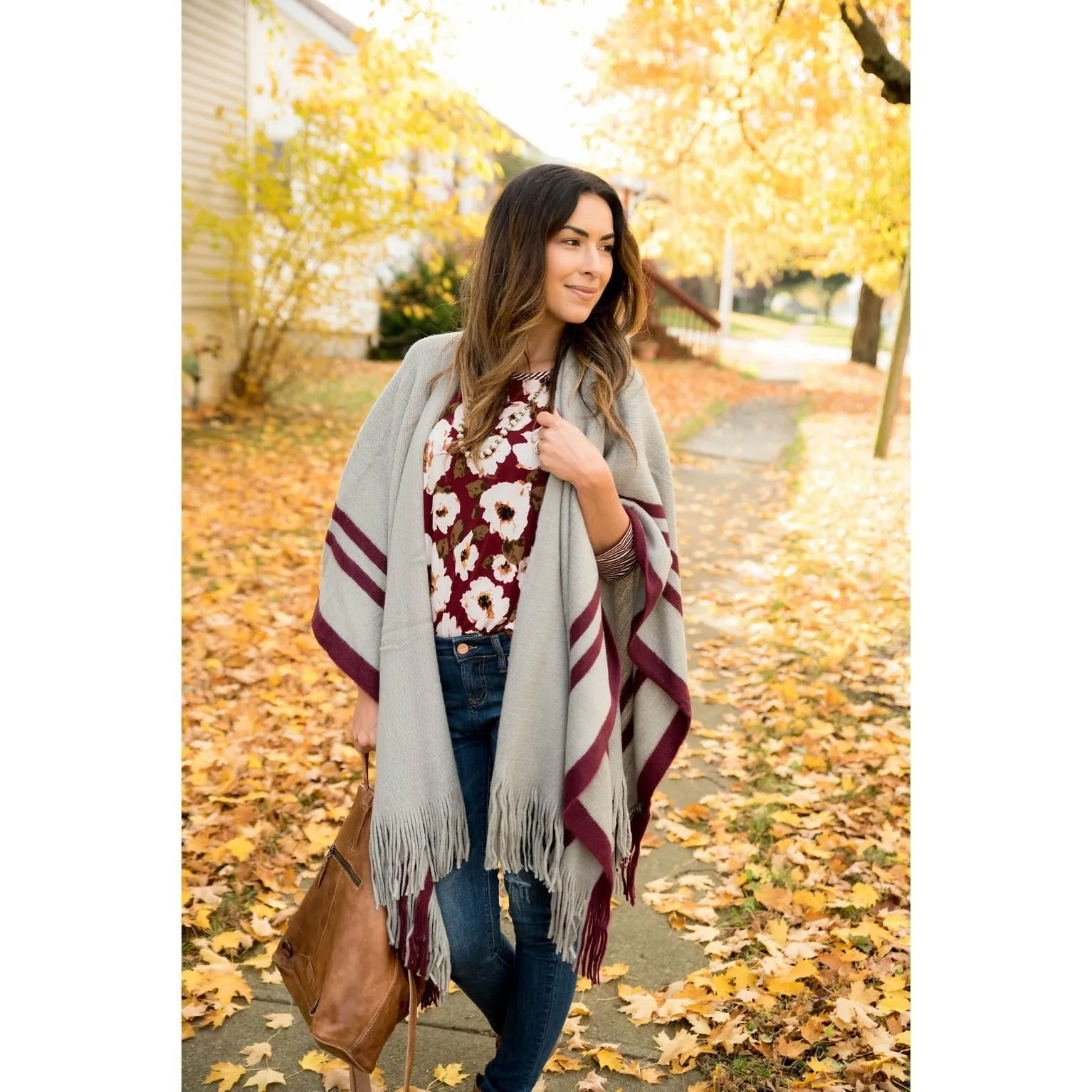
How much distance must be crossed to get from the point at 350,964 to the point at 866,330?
25.5 metres

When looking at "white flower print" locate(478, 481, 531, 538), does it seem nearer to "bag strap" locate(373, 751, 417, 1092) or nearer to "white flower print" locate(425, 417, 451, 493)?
"white flower print" locate(425, 417, 451, 493)

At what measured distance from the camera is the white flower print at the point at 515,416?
2.32m

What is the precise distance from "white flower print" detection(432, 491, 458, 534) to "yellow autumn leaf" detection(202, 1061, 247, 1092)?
1.63m

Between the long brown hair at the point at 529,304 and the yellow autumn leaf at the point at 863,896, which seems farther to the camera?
the yellow autumn leaf at the point at 863,896

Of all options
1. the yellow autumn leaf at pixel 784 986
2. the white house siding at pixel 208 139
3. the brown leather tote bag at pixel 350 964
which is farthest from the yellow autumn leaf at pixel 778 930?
the white house siding at pixel 208 139

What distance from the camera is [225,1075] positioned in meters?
2.89

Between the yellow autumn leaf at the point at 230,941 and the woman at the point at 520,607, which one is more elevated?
the woman at the point at 520,607

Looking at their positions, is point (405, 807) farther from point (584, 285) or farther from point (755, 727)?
point (755, 727)

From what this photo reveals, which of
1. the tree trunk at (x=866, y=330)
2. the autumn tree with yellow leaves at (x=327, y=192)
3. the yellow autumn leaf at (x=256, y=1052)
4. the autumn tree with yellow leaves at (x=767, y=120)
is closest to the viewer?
the yellow autumn leaf at (x=256, y=1052)

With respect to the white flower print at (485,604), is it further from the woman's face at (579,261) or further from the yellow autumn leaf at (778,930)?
the yellow autumn leaf at (778,930)

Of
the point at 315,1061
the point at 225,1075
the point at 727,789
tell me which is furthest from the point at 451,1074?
the point at 727,789

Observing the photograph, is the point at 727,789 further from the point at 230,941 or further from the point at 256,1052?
the point at 256,1052

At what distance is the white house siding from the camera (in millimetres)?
12469

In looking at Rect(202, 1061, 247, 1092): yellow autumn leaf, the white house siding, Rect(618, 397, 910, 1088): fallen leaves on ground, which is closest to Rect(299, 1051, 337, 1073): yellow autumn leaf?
Rect(202, 1061, 247, 1092): yellow autumn leaf
